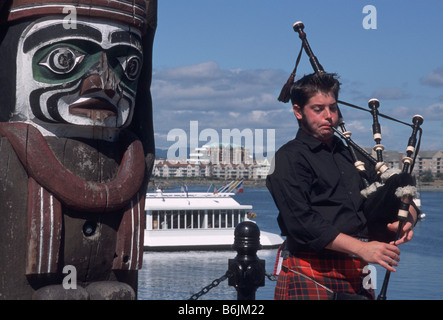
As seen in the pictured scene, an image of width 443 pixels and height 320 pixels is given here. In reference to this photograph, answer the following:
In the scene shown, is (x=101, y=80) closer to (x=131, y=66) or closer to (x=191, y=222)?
(x=131, y=66)

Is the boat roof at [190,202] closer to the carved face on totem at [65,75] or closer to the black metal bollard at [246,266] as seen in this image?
the black metal bollard at [246,266]

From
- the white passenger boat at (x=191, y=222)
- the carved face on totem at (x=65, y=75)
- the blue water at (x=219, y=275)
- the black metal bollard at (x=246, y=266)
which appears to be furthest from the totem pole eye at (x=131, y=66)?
the white passenger boat at (x=191, y=222)

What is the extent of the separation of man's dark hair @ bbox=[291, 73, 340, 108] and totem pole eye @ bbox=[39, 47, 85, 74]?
173 cm

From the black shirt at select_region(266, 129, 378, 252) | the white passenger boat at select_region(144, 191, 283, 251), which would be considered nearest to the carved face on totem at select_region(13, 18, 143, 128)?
the black shirt at select_region(266, 129, 378, 252)

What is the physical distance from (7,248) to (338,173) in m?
2.36

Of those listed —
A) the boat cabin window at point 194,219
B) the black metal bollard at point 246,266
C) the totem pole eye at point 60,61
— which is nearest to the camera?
the totem pole eye at point 60,61

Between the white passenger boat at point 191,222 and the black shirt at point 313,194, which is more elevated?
the black shirt at point 313,194

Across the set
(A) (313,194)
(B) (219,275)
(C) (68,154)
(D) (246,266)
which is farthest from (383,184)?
(B) (219,275)

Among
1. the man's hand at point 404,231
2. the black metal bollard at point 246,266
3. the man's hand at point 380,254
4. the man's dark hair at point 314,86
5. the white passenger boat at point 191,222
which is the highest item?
the man's dark hair at point 314,86

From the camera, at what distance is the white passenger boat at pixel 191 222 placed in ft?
112

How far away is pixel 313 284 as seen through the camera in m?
3.70

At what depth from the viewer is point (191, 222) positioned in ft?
113
